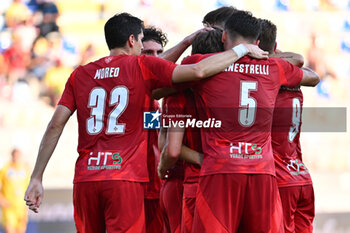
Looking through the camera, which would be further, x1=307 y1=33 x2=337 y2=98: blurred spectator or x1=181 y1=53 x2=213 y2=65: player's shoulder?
x1=307 y1=33 x2=337 y2=98: blurred spectator

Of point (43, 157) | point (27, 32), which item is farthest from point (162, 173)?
Result: point (27, 32)

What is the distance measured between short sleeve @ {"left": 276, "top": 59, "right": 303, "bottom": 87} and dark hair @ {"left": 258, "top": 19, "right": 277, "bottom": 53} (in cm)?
56

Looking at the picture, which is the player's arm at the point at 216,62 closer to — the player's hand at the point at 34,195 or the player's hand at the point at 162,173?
the player's hand at the point at 162,173

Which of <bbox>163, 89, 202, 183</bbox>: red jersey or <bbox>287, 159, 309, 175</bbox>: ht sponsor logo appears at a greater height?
<bbox>163, 89, 202, 183</bbox>: red jersey

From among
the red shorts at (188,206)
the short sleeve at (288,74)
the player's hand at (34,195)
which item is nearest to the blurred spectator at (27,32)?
the player's hand at (34,195)

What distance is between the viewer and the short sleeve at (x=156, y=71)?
470 cm

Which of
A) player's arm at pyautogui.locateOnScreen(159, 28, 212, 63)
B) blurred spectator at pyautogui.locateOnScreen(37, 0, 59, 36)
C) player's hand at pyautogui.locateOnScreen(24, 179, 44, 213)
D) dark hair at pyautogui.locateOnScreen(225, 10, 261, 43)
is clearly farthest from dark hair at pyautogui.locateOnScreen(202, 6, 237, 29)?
blurred spectator at pyautogui.locateOnScreen(37, 0, 59, 36)

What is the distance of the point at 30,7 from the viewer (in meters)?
11.4

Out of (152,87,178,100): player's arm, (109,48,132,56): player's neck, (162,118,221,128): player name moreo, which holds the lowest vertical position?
(162,118,221,128): player name moreo

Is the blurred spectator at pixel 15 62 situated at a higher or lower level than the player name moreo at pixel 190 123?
higher

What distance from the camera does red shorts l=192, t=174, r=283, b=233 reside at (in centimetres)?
439

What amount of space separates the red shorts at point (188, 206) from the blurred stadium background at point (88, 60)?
6582 mm

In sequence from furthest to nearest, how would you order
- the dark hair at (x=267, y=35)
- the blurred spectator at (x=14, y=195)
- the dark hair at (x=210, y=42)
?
the blurred spectator at (x=14, y=195) → the dark hair at (x=267, y=35) → the dark hair at (x=210, y=42)

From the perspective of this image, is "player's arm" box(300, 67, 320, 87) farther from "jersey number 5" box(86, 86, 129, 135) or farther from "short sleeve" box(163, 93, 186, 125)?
"jersey number 5" box(86, 86, 129, 135)
